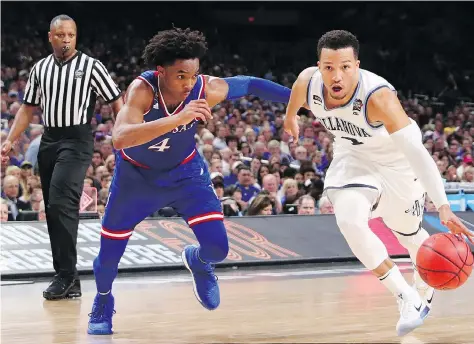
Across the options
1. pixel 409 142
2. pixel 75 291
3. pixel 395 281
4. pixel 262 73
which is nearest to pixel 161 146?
pixel 409 142

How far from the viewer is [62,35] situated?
7.45 meters

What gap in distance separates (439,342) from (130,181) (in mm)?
1981

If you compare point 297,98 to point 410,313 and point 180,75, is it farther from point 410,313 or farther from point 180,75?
point 410,313

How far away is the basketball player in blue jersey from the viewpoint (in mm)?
5430

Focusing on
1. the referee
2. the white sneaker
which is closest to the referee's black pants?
the referee

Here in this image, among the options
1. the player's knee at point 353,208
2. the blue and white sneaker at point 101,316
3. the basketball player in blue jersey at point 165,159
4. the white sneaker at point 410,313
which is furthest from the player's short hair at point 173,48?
the white sneaker at point 410,313

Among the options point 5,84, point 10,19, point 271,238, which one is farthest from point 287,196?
point 10,19

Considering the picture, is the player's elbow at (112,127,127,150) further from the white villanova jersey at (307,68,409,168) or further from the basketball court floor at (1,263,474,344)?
the white villanova jersey at (307,68,409,168)

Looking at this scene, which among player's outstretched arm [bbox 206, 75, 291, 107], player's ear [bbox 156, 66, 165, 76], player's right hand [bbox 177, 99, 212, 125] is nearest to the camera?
Result: player's right hand [bbox 177, 99, 212, 125]

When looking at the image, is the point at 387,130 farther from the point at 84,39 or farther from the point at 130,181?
the point at 84,39

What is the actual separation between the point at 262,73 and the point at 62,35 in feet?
55.9

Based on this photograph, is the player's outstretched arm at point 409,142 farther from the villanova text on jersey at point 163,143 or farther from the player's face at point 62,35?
the player's face at point 62,35

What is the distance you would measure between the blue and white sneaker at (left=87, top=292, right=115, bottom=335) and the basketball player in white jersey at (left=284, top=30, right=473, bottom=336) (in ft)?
4.78

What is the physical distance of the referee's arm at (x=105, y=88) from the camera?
753 centimetres
